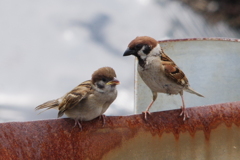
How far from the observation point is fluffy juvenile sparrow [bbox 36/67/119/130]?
1671mm

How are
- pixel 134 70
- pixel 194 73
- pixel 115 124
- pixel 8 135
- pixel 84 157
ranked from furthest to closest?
pixel 134 70
pixel 194 73
pixel 115 124
pixel 84 157
pixel 8 135

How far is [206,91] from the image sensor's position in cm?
326

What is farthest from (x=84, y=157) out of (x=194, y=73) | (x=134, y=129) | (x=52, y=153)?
(x=194, y=73)

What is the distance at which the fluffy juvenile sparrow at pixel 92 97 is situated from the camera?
1.67m

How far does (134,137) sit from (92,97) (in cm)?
29

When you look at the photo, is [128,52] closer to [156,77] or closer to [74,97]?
[156,77]

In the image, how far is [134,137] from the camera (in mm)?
1631

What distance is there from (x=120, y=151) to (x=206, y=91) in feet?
6.14

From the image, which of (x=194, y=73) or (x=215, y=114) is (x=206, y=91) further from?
(x=215, y=114)

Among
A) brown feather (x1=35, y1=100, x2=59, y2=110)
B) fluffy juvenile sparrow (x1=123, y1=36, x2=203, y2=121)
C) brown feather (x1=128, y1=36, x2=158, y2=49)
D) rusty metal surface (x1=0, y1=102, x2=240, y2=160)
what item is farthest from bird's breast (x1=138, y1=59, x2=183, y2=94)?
brown feather (x1=35, y1=100, x2=59, y2=110)

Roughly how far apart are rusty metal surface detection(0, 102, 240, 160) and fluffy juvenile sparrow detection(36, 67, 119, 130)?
64 mm

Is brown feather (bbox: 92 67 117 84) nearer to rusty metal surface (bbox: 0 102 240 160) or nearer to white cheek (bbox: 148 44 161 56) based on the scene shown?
rusty metal surface (bbox: 0 102 240 160)

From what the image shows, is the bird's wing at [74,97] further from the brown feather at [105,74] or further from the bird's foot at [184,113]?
the bird's foot at [184,113]

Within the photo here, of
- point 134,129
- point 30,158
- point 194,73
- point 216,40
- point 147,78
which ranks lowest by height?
point 30,158
